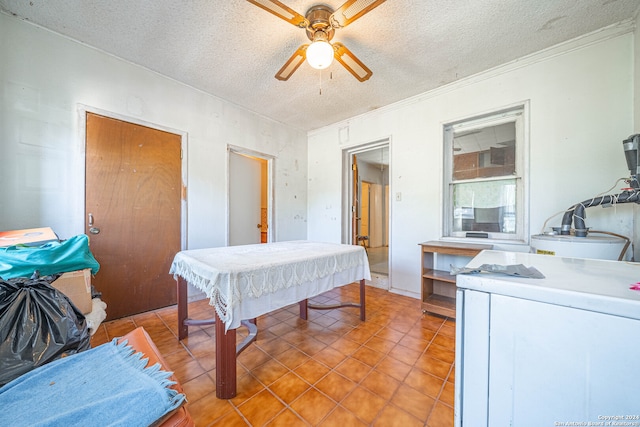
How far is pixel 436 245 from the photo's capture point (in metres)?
2.66

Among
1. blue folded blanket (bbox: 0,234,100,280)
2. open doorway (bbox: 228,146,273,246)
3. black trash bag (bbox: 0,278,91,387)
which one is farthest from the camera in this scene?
open doorway (bbox: 228,146,273,246)

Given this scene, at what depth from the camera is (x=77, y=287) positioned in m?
1.51

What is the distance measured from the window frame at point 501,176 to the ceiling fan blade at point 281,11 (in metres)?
2.27

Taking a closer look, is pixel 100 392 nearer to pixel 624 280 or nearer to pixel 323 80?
pixel 624 280

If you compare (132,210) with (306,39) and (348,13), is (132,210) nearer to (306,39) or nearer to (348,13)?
(306,39)

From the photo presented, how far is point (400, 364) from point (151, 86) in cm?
384

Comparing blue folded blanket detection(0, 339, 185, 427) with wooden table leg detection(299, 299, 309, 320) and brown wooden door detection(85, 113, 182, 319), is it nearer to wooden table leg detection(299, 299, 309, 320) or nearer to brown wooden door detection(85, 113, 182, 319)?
wooden table leg detection(299, 299, 309, 320)

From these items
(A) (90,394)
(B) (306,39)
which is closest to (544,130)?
(B) (306,39)

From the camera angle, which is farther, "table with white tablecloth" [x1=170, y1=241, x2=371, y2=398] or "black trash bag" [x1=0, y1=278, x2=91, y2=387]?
"table with white tablecloth" [x1=170, y1=241, x2=371, y2=398]

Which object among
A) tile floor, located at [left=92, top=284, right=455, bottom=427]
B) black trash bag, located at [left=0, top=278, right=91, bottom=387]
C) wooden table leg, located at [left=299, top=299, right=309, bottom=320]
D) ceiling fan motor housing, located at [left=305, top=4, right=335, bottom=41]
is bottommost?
tile floor, located at [left=92, top=284, right=455, bottom=427]

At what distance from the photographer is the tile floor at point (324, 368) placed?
1.34 meters

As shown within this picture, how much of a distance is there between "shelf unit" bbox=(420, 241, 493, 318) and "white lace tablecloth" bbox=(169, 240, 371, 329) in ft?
3.43

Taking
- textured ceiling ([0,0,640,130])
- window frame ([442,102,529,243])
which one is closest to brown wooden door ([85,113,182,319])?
textured ceiling ([0,0,640,130])

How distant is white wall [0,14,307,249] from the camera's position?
199cm
